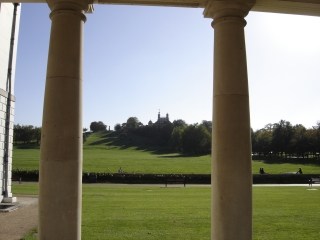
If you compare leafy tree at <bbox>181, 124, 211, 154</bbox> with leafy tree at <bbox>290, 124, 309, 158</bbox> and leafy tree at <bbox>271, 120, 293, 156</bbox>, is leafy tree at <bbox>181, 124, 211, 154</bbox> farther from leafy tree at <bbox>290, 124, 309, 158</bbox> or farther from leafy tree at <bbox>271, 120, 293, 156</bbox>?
leafy tree at <bbox>290, 124, 309, 158</bbox>

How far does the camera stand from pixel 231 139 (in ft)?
31.3

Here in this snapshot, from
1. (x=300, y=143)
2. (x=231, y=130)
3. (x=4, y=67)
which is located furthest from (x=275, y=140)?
(x=231, y=130)

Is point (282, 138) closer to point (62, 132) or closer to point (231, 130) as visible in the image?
point (231, 130)

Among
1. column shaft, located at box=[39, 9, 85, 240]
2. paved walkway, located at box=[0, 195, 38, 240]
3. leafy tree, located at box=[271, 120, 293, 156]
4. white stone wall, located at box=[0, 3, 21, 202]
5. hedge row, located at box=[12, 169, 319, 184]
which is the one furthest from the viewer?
leafy tree, located at box=[271, 120, 293, 156]

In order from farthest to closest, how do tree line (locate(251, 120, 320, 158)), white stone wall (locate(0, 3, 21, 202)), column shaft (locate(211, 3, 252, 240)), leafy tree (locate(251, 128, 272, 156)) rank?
leafy tree (locate(251, 128, 272, 156))
tree line (locate(251, 120, 320, 158))
white stone wall (locate(0, 3, 21, 202))
column shaft (locate(211, 3, 252, 240))

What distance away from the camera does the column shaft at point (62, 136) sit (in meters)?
8.89

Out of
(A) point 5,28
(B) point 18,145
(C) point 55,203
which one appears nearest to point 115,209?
(C) point 55,203

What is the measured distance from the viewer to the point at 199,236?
15.0 meters

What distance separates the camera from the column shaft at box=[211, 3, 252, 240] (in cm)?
938

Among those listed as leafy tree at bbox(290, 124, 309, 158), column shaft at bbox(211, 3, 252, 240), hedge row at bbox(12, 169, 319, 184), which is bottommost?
hedge row at bbox(12, 169, 319, 184)

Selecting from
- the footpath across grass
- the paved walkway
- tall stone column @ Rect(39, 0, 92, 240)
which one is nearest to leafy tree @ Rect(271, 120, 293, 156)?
the footpath across grass

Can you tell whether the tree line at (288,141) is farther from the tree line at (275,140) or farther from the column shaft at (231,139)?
the column shaft at (231,139)

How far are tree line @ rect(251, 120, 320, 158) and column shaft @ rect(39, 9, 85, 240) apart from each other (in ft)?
495

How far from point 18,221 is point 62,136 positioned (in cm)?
1387
